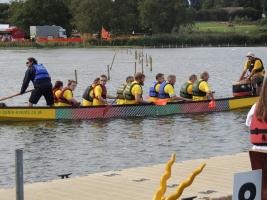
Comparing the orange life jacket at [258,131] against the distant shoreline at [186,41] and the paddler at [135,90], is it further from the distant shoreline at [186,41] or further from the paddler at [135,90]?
the distant shoreline at [186,41]

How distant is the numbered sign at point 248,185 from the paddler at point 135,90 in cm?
1761

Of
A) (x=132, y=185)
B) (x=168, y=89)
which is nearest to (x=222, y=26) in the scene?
(x=168, y=89)

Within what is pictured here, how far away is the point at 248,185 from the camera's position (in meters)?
7.67

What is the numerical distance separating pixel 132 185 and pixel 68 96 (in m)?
13.7

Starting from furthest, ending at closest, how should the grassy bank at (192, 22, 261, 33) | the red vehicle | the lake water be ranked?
the grassy bank at (192, 22, 261, 33)
the red vehicle
the lake water

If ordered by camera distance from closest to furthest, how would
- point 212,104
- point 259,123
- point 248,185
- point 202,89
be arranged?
point 248,185
point 259,123
point 202,89
point 212,104

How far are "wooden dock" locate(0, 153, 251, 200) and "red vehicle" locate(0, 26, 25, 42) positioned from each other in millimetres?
132380

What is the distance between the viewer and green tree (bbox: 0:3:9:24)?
167975mm

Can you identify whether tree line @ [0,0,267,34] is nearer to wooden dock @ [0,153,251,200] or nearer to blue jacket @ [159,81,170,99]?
blue jacket @ [159,81,170,99]

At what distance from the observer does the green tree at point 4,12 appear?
168 meters

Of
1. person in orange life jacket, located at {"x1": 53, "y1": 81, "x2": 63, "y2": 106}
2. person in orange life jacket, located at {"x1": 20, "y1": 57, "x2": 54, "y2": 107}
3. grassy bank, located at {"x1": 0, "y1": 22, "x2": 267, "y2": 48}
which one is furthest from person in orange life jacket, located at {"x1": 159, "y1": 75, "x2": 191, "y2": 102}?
grassy bank, located at {"x1": 0, "y1": 22, "x2": 267, "y2": 48}

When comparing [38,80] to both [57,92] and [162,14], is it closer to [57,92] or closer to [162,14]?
[57,92]

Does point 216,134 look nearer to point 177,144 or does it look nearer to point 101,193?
point 177,144

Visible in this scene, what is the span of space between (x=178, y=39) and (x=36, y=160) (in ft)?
378
